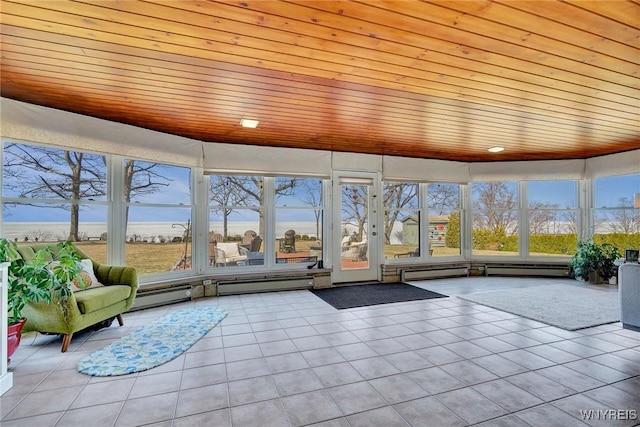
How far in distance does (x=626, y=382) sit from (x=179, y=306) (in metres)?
4.41

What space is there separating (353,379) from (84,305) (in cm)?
243

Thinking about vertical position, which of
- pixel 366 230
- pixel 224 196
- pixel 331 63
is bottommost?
pixel 366 230

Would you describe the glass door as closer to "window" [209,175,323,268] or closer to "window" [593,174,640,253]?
"window" [209,175,323,268]

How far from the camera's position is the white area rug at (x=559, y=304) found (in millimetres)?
3547

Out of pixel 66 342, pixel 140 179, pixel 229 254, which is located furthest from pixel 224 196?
pixel 66 342

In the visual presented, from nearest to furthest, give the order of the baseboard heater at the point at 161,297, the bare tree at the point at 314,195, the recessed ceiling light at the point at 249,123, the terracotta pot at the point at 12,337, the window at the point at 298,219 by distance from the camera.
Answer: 1. the terracotta pot at the point at 12,337
2. the recessed ceiling light at the point at 249,123
3. the baseboard heater at the point at 161,297
4. the window at the point at 298,219
5. the bare tree at the point at 314,195

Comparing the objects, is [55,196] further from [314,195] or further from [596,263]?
[596,263]

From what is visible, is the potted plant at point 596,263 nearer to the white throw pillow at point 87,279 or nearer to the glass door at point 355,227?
the glass door at point 355,227

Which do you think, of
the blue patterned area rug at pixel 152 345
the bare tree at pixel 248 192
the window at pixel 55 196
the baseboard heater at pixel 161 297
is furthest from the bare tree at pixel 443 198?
the window at pixel 55 196

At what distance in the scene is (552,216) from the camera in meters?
6.34

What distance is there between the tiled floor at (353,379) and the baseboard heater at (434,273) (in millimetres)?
2298

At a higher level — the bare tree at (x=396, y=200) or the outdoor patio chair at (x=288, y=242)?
the bare tree at (x=396, y=200)

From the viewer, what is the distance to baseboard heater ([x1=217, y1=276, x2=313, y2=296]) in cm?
480

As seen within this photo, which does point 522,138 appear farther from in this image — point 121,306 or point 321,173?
point 121,306
